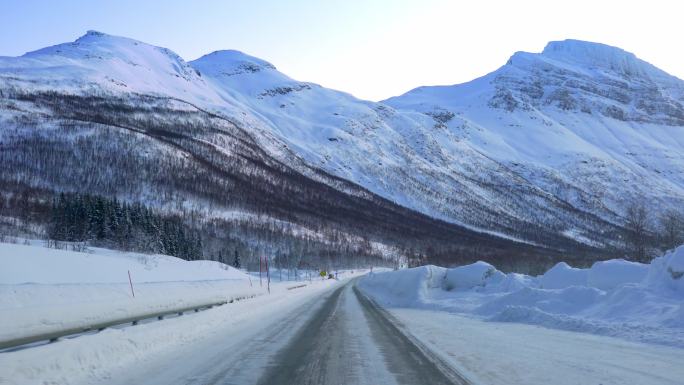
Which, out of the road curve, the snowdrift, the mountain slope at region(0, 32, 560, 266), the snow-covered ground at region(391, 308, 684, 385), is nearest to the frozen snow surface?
the snow-covered ground at region(391, 308, 684, 385)

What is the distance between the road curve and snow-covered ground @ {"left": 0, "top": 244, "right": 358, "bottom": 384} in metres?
3.17

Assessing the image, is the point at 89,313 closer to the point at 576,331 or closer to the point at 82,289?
the point at 82,289

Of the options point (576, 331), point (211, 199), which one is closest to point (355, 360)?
point (576, 331)

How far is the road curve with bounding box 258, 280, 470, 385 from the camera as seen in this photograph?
9.51m

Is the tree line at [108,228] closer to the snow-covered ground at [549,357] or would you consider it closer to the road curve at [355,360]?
the road curve at [355,360]

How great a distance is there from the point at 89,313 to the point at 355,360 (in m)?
7.65

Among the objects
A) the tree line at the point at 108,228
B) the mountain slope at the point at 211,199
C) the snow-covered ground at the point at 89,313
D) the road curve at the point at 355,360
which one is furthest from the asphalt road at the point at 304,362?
the mountain slope at the point at 211,199

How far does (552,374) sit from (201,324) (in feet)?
38.9

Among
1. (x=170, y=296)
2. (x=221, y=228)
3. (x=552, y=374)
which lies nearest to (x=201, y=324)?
(x=170, y=296)

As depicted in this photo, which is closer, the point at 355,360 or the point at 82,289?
the point at 355,360

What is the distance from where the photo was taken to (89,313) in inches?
583

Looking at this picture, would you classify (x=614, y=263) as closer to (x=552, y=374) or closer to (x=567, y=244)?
(x=552, y=374)

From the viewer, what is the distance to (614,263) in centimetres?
2505

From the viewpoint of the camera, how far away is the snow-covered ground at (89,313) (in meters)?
10.2
